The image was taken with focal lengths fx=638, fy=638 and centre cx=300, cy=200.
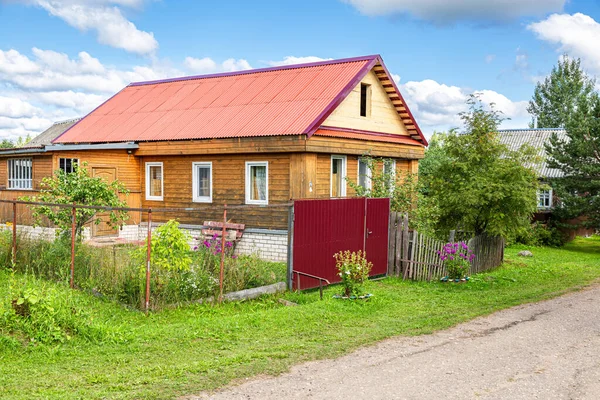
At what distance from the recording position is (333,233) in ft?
49.6

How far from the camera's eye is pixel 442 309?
503 inches

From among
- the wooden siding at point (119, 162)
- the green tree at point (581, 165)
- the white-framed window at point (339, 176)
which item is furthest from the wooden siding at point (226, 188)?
the green tree at point (581, 165)

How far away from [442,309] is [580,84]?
57.8 metres

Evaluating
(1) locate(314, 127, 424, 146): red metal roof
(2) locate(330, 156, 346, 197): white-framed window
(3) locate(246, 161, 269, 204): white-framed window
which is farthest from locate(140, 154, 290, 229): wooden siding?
(2) locate(330, 156, 346, 197): white-framed window

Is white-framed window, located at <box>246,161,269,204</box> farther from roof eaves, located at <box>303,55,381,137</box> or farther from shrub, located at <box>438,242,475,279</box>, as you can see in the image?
shrub, located at <box>438,242,475,279</box>

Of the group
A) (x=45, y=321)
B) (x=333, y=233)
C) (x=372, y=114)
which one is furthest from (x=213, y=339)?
(x=372, y=114)

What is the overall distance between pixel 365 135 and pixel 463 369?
45.0ft

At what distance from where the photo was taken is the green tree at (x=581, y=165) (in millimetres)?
27422

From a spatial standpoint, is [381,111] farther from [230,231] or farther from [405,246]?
[405,246]

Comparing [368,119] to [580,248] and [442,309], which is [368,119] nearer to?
[442,309]

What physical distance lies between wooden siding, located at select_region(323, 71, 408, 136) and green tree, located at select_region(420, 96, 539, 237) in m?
3.19

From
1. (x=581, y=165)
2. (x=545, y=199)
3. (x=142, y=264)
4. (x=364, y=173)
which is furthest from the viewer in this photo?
(x=545, y=199)

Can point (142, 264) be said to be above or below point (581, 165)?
below

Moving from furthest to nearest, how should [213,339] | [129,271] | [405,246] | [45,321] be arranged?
1. [405,246]
2. [129,271]
3. [213,339]
4. [45,321]
